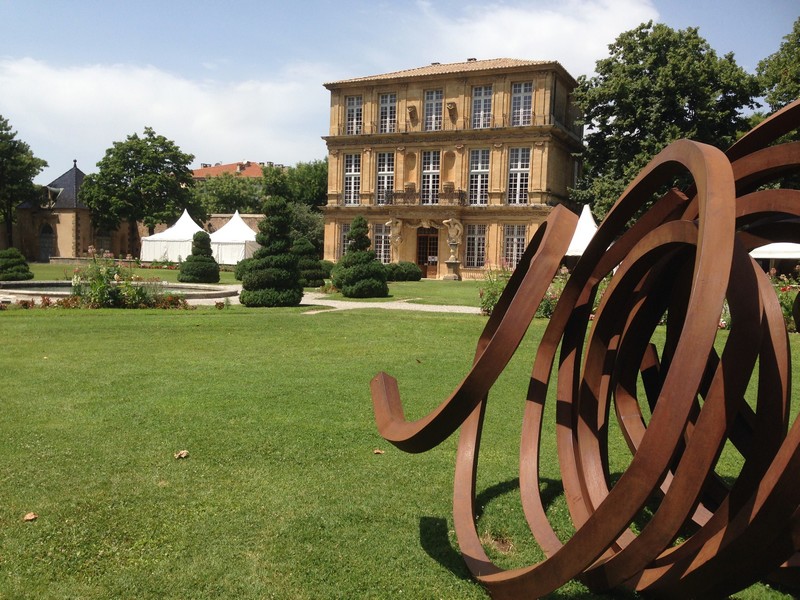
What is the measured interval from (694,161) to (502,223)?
38775 millimetres

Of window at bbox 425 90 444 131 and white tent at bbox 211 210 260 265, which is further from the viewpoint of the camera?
window at bbox 425 90 444 131

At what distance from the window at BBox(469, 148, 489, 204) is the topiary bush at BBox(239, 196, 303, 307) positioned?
23552 millimetres

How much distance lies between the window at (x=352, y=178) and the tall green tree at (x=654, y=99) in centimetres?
1514

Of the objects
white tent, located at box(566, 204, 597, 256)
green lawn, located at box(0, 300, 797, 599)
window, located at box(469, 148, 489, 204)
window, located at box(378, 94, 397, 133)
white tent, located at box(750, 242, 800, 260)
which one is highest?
window, located at box(378, 94, 397, 133)

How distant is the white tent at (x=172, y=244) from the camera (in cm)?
4281

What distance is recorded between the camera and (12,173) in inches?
2041

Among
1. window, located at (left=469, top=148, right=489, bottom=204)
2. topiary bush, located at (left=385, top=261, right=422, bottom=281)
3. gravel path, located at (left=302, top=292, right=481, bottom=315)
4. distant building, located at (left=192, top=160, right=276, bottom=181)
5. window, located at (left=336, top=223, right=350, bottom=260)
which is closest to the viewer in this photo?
gravel path, located at (left=302, top=292, right=481, bottom=315)

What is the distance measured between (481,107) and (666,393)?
1617 inches

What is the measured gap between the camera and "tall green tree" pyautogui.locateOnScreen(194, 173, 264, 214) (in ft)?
212

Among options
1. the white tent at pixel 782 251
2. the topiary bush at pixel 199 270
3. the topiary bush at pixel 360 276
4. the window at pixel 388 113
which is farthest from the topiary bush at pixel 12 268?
the white tent at pixel 782 251

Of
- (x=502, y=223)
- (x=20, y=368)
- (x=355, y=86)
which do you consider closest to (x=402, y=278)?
(x=502, y=223)

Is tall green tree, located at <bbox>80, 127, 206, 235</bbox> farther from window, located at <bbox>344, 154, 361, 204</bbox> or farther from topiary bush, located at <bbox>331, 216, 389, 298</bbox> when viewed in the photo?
topiary bush, located at <bbox>331, 216, 389, 298</bbox>

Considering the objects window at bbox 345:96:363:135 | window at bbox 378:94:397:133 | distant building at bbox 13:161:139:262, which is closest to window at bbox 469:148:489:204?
window at bbox 378:94:397:133

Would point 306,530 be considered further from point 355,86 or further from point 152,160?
point 152,160
